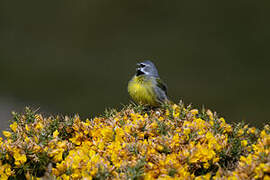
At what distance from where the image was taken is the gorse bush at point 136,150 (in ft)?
7.98

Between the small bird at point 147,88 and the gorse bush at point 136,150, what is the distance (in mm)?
1980

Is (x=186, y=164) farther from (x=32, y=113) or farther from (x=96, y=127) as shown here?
(x=32, y=113)

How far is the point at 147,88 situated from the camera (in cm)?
522

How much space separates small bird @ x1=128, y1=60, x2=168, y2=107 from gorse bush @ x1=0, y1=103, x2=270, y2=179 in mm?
1980

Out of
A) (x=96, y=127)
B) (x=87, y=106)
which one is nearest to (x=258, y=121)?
(x=87, y=106)

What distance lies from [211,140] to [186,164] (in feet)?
0.95

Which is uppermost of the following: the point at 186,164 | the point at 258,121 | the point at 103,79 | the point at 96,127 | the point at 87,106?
the point at 103,79

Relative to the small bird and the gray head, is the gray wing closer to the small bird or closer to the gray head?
the small bird

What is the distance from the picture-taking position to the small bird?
17.0ft

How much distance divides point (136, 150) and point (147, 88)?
8.51 feet

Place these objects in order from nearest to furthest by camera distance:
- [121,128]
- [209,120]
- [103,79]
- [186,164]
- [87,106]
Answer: [186,164], [121,128], [209,120], [87,106], [103,79]

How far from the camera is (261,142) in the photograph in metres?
2.59

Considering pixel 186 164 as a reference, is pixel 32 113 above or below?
above

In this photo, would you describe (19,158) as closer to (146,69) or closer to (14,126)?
(14,126)
